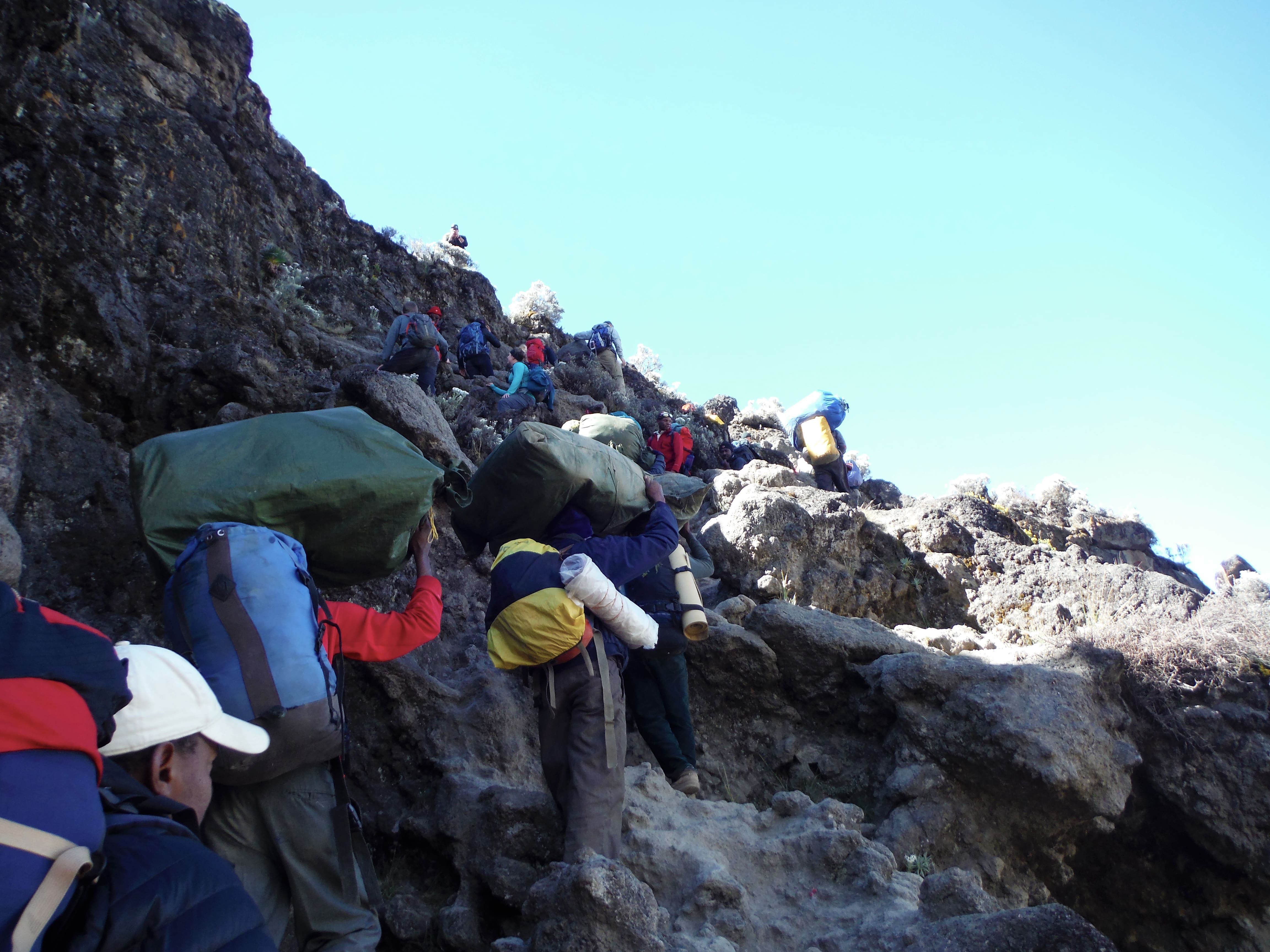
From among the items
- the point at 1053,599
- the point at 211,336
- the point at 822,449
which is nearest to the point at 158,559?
the point at 211,336

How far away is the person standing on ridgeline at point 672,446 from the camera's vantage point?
12742mm

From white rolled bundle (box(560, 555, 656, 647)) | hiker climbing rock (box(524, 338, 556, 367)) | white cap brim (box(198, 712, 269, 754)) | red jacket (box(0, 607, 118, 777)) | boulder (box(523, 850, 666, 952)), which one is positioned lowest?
boulder (box(523, 850, 666, 952))

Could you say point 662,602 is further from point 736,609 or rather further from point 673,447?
point 673,447

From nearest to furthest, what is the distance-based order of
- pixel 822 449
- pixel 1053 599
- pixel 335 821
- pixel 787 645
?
pixel 335 821 → pixel 787 645 → pixel 1053 599 → pixel 822 449

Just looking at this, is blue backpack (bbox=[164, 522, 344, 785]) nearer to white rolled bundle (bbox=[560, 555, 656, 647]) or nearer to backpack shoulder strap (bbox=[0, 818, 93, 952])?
white rolled bundle (bbox=[560, 555, 656, 647])

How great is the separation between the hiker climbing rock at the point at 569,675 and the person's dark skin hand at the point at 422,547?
399mm

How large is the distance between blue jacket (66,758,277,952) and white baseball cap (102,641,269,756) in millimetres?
287

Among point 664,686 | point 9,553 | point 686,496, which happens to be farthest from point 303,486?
point 686,496

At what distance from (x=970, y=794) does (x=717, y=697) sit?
1.74 m

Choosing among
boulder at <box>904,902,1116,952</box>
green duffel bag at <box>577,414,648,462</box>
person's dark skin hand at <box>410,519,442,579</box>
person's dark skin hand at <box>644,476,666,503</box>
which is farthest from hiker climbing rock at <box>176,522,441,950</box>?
green duffel bag at <box>577,414,648,462</box>

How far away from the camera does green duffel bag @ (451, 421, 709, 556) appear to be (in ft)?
13.5

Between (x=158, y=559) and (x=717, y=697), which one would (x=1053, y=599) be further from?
(x=158, y=559)

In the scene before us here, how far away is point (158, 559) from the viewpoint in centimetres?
328

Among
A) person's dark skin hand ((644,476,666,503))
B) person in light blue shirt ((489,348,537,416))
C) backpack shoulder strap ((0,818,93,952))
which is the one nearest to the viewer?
backpack shoulder strap ((0,818,93,952))
